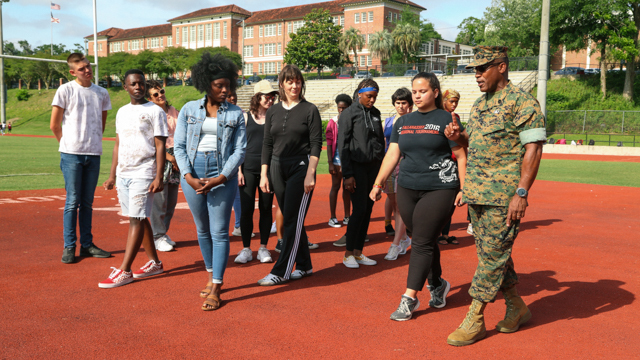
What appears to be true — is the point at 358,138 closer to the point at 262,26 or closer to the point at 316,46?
the point at 316,46

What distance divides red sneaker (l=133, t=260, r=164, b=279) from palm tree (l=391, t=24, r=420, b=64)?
234ft

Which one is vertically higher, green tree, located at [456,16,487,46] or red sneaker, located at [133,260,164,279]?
green tree, located at [456,16,487,46]

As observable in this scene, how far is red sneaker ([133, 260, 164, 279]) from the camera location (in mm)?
5348

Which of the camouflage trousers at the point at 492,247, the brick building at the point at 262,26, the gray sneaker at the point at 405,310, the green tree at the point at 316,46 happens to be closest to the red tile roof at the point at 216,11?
the brick building at the point at 262,26

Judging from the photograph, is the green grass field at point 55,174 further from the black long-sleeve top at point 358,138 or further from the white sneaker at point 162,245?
the black long-sleeve top at point 358,138

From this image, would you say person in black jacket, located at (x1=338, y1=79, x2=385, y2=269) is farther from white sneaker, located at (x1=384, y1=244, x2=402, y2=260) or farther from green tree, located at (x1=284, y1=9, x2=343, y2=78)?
green tree, located at (x1=284, y1=9, x2=343, y2=78)

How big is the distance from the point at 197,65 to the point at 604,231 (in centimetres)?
672

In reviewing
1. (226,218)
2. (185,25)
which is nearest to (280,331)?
(226,218)

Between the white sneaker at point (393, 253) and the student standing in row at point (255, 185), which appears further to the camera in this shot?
the white sneaker at point (393, 253)

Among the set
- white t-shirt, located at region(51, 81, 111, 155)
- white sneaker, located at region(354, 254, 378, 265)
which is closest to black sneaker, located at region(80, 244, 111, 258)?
white t-shirt, located at region(51, 81, 111, 155)

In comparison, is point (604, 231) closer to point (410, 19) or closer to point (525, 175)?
point (525, 175)

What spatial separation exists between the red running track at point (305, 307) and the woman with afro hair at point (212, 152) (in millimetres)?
587

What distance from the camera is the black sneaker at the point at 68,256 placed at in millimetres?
5844

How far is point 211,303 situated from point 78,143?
2.82 meters
